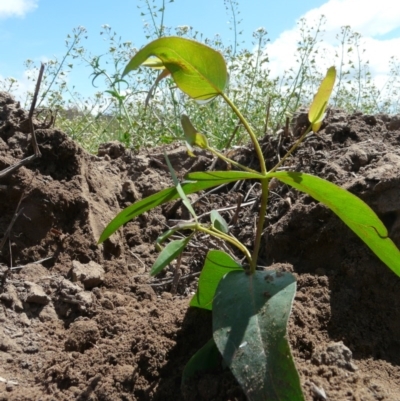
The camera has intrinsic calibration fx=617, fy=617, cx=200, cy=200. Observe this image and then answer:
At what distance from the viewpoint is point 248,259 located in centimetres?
125

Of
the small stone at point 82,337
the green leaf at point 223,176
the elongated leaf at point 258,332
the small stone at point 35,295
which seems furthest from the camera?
the small stone at point 35,295

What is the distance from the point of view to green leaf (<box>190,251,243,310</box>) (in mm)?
1295

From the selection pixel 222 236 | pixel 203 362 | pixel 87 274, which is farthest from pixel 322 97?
pixel 87 274

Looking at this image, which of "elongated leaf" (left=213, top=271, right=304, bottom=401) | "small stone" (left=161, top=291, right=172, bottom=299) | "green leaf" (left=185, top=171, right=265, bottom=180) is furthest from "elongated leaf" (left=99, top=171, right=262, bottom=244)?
"small stone" (left=161, top=291, right=172, bottom=299)

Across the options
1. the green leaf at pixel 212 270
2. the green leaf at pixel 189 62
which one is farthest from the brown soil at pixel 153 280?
the green leaf at pixel 189 62

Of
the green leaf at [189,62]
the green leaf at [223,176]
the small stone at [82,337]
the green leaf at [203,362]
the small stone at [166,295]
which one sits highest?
the green leaf at [189,62]

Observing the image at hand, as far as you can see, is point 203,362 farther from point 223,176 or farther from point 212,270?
point 223,176

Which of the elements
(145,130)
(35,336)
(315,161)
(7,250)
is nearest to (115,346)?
(35,336)

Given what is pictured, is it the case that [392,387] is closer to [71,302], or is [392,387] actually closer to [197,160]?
[71,302]

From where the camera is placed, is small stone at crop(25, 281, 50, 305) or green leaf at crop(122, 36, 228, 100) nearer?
green leaf at crop(122, 36, 228, 100)

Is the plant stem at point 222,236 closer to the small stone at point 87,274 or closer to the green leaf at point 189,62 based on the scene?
the green leaf at point 189,62

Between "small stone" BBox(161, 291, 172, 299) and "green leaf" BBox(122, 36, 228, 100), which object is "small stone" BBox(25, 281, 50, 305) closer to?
"small stone" BBox(161, 291, 172, 299)

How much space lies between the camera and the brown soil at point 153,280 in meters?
1.35

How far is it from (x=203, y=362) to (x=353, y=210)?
1.43ft
